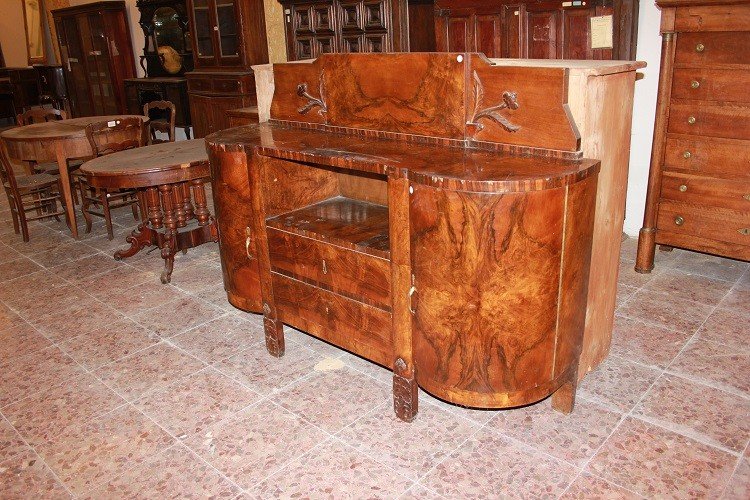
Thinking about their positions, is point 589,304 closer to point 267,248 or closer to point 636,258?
point 267,248

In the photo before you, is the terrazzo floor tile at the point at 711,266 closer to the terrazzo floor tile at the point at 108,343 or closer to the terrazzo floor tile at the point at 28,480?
the terrazzo floor tile at the point at 108,343

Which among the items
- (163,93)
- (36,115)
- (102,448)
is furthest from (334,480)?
(163,93)

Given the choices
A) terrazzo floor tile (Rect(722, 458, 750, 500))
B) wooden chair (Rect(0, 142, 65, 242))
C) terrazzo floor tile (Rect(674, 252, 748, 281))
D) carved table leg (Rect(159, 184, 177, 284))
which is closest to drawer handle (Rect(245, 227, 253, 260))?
carved table leg (Rect(159, 184, 177, 284))

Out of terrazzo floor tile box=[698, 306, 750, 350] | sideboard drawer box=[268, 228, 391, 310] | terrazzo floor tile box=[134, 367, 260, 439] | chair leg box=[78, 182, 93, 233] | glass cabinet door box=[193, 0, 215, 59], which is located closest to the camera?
sideboard drawer box=[268, 228, 391, 310]

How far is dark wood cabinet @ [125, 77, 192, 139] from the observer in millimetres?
7402

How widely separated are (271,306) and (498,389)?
1.19m

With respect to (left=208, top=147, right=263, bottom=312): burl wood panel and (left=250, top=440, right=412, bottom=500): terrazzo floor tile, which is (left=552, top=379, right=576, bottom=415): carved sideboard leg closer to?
(left=250, top=440, right=412, bottom=500): terrazzo floor tile

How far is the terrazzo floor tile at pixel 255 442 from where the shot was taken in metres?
2.19

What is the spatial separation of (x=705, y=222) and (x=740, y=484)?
74.5 inches

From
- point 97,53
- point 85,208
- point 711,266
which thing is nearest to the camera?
point 711,266

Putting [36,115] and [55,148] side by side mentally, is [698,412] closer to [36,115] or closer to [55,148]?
[55,148]

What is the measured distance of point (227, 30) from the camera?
21.0ft

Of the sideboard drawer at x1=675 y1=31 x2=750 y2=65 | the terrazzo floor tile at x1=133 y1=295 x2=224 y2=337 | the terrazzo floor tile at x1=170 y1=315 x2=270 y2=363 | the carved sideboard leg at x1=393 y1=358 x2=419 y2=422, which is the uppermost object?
the sideboard drawer at x1=675 y1=31 x2=750 y2=65

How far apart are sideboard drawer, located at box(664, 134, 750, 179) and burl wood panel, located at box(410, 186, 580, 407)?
5.78 feet
